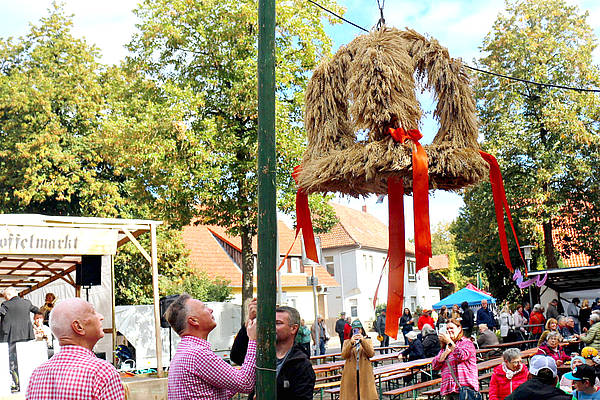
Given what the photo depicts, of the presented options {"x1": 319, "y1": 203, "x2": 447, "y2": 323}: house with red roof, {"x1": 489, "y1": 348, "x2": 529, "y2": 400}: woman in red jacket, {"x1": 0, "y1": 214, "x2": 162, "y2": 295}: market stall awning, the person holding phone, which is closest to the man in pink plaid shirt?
{"x1": 489, "y1": 348, "x2": 529, "y2": 400}: woman in red jacket

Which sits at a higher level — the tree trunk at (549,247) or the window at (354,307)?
the tree trunk at (549,247)

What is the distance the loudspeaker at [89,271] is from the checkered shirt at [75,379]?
12964mm

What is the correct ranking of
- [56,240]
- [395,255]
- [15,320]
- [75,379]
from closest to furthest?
[75,379], [395,255], [56,240], [15,320]

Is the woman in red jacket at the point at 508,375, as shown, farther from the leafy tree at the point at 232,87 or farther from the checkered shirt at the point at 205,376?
the leafy tree at the point at 232,87

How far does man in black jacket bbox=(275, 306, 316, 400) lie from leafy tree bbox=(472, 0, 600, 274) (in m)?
24.7

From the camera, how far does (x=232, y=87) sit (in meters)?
20.9

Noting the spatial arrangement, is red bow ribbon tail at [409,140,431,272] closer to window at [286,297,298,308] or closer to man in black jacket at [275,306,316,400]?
man in black jacket at [275,306,316,400]

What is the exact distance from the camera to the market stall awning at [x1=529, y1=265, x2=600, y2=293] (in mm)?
20969

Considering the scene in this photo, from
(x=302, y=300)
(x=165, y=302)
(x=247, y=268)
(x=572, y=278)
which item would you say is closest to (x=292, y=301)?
(x=302, y=300)

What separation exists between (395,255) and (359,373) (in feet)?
18.3

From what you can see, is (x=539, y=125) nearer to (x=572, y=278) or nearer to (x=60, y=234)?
(x=572, y=278)

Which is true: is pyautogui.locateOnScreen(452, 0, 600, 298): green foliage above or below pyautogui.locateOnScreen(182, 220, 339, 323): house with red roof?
above

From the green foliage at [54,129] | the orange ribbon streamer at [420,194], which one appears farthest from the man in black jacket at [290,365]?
the green foliage at [54,129]

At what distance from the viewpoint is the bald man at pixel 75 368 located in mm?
3076
